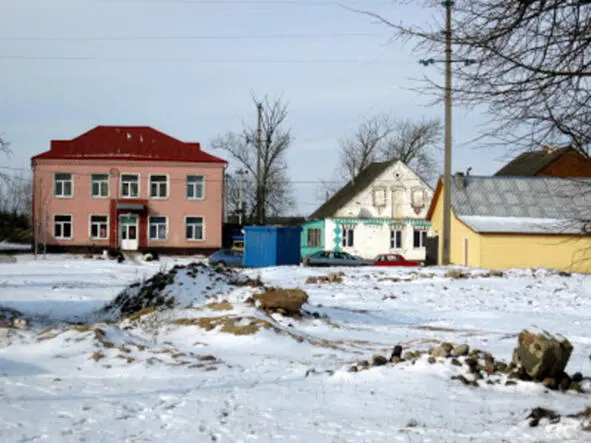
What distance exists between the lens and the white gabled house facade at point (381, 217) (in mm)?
51719

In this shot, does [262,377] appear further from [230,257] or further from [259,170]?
[259,170]

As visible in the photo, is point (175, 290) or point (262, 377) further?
point (175, 290)

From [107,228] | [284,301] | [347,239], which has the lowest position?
[284,301]

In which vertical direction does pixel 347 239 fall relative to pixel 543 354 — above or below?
above

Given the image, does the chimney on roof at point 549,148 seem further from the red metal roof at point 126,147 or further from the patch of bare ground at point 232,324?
the red metal roof at point 126,147

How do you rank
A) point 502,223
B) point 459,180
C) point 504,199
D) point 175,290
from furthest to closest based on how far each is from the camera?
point 459,180 → point 504,199 → point 502,223 → point 175,290

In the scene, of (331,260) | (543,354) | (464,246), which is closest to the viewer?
(543,354)

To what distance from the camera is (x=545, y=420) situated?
657 cm

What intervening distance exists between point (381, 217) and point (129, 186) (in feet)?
57.9

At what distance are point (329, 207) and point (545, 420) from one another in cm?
4807

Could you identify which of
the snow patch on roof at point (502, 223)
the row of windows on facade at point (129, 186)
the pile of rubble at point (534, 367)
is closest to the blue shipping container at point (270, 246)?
the snow patch on roof at point (502, 223)

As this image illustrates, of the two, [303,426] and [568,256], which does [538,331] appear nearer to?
[303,426]

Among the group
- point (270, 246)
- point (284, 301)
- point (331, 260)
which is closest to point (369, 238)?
point (331, 260)

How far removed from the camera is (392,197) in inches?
2080
